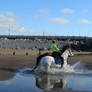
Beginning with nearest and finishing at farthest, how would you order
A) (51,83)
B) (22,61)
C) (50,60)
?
1. (51,83)
2. (50,60)
3. (22,61)

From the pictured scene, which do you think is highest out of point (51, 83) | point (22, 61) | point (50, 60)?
point (50, 60)

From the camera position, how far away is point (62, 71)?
1352 cm

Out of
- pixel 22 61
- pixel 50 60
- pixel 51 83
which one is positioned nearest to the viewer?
pixel 51 83

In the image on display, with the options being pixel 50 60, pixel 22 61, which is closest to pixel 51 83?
pixel 50 60

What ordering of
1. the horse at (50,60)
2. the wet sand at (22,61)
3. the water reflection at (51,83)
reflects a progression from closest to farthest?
the water reflection at (51,83) < the horse at (50,60) < the wet sand at (22,61)

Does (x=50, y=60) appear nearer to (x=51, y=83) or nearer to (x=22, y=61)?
(x=51, y=83)

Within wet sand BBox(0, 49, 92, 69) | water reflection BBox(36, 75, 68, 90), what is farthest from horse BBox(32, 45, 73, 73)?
wet sand BBox(0, 49, 92, 69)

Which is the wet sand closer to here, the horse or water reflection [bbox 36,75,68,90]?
the horse

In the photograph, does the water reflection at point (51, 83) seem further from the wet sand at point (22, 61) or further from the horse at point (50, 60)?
the wet sand at point (22, 61)

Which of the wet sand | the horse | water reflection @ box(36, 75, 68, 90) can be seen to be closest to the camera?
water reflection @ box(36, 75, 68, 90)

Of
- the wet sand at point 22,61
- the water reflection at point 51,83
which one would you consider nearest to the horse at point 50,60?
the water reflection at point 51,83

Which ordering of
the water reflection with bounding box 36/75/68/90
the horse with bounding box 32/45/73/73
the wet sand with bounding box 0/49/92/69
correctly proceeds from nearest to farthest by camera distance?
the water reflection with bounding box 36/75/68/90, the horse with bounding box 32/45/73/73, the wet sand with bounding box 0/49/92/69

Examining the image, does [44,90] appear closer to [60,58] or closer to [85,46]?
[60,58]

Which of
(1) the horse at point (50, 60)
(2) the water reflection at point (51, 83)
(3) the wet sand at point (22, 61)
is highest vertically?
(1) the horse at point (50, 60)
